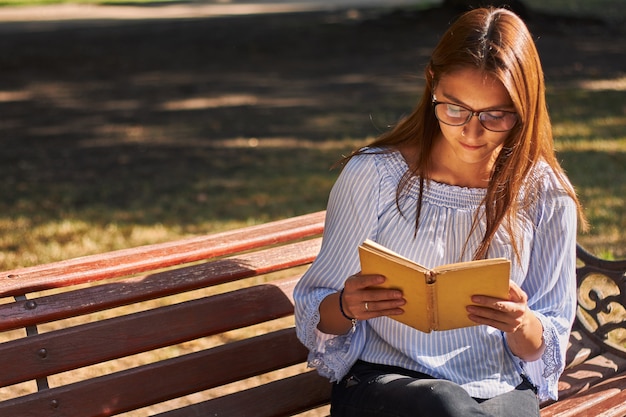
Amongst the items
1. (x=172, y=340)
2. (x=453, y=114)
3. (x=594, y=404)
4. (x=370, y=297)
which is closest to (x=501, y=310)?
(x=370, y=297)

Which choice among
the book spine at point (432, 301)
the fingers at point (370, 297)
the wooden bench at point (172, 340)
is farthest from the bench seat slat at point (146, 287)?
the book spine at point (432, 301)

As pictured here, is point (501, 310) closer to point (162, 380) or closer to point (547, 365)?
point (547, 365)

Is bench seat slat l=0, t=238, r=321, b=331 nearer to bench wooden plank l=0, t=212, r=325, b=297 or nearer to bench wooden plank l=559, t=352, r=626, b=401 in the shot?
bench wooden plank l=0, t=212, r=325, b=297

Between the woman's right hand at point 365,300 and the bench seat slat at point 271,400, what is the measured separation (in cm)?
48

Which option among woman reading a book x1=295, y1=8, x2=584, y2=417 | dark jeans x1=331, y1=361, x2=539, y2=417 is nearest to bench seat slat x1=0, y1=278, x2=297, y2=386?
woman reading a book x1=295, y1=8, x2=584, y2=417

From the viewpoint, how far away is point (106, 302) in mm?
2834

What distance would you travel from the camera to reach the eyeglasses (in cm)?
258

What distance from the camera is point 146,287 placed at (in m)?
2.94

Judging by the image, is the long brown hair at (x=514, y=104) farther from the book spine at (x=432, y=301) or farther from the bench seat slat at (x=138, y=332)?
the bench seat slat at (x=138, y=332)

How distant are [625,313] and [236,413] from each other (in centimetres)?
261

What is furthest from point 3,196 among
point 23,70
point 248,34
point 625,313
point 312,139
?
point 248,34

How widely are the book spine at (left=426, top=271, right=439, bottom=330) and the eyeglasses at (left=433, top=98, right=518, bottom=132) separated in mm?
487

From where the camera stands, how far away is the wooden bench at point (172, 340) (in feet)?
8.96

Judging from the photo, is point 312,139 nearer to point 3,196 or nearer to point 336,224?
point 3,196
